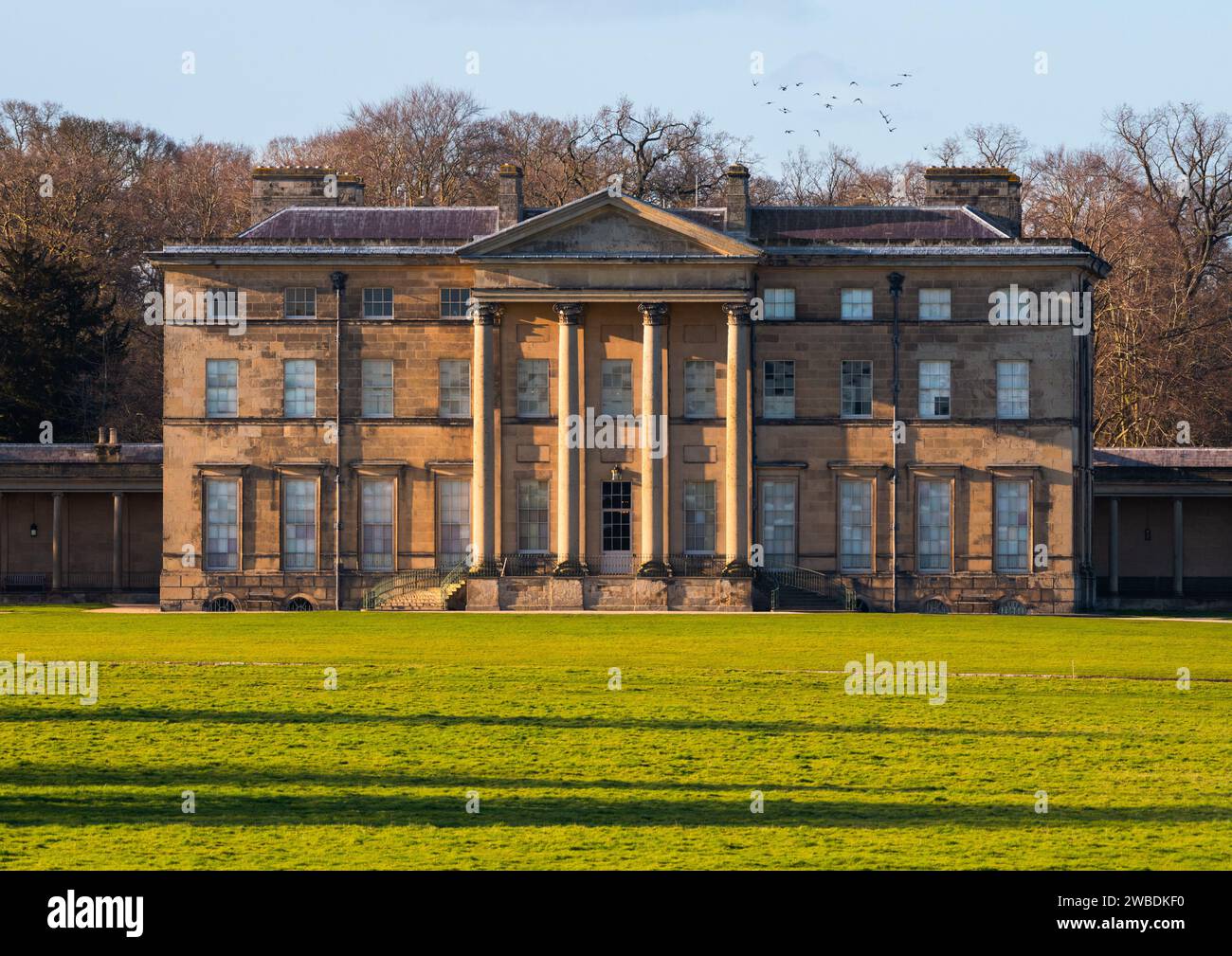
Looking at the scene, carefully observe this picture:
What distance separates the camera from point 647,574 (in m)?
54.2

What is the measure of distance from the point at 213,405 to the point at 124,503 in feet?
21.6

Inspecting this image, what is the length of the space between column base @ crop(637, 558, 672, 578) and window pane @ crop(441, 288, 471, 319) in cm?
867

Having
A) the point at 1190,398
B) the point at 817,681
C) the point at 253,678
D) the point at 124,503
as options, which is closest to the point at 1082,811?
the point at 817,681

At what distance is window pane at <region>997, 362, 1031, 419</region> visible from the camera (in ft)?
184

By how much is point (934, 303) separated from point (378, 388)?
15.5 metres

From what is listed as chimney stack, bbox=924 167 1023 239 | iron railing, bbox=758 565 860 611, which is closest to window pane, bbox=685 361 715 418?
iron railing, bbox=758 565 860 611

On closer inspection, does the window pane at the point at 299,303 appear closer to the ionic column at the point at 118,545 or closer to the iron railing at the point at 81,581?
the ionic column at the point at 118,545

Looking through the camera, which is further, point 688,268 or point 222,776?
point 688,268

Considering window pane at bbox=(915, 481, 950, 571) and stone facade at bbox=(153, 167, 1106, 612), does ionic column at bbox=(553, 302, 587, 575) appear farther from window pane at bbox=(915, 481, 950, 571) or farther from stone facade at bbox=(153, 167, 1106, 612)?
window pane at bbox=(915, 481, 950, 571)

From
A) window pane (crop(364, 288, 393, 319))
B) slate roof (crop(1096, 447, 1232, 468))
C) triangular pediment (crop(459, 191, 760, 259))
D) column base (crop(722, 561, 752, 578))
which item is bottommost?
column base (crop(722, 561, 752, 578))

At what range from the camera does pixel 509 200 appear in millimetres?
56562

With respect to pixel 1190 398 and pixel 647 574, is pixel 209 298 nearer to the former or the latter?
pixel 647 574

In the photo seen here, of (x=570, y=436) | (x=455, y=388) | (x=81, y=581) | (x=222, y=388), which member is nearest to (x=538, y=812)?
(x=570, y=436)

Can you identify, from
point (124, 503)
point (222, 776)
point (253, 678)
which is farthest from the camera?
point (124, 503)
